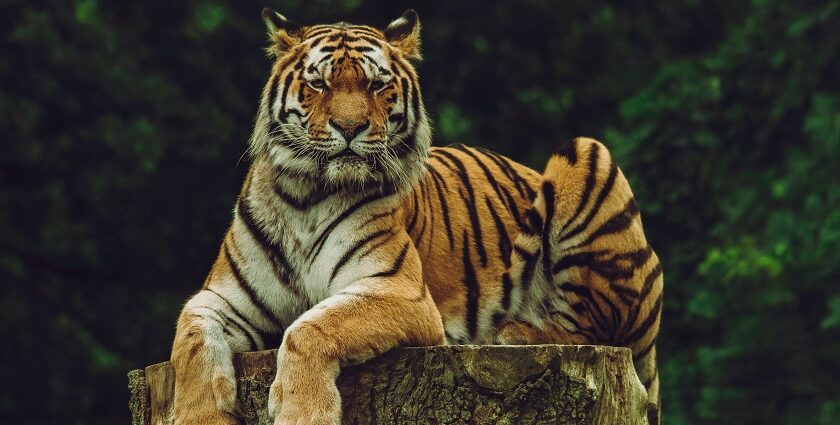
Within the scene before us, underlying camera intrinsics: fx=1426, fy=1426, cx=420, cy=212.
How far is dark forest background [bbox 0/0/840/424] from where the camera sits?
10648mm

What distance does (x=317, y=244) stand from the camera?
5.24 metres

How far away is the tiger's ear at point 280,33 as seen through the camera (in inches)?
215

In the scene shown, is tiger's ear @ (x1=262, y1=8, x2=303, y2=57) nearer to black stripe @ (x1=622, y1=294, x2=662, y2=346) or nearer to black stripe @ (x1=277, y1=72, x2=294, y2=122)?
black stripe @ (x1=277, y1=72, x2=294, y2=122)

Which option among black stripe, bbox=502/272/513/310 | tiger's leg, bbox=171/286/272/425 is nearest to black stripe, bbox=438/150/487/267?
black stripe, bbox=502/272/513/310

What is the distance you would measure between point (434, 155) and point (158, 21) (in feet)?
28.0

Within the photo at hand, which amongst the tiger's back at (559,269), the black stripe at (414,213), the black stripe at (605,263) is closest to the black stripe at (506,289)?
the tiger's back at (559,269)

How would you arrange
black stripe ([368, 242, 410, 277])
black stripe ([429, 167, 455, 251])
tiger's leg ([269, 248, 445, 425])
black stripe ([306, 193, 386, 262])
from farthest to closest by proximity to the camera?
black stripe ([429, 167, 455, 251]) < black stripe ([306, 193, 386, 262]) < black stripe ([368, 242, 410, 277]) < tiger's leg ([269, 248, 445, 425])

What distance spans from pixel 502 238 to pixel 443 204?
285 millimetres

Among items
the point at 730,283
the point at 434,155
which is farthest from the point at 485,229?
the point at 730,283

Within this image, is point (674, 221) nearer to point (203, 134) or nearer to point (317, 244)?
point (203, 134)

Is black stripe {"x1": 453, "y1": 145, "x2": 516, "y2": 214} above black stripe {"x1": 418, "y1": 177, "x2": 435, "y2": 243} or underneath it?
above

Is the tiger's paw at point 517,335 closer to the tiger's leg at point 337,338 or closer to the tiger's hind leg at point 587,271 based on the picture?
the tiger's hind leg at point 587,271

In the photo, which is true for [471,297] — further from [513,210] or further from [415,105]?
[415,105]

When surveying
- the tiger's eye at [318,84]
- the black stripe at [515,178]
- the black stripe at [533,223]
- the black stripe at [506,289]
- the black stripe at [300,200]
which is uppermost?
the black stripe at [515,178]
